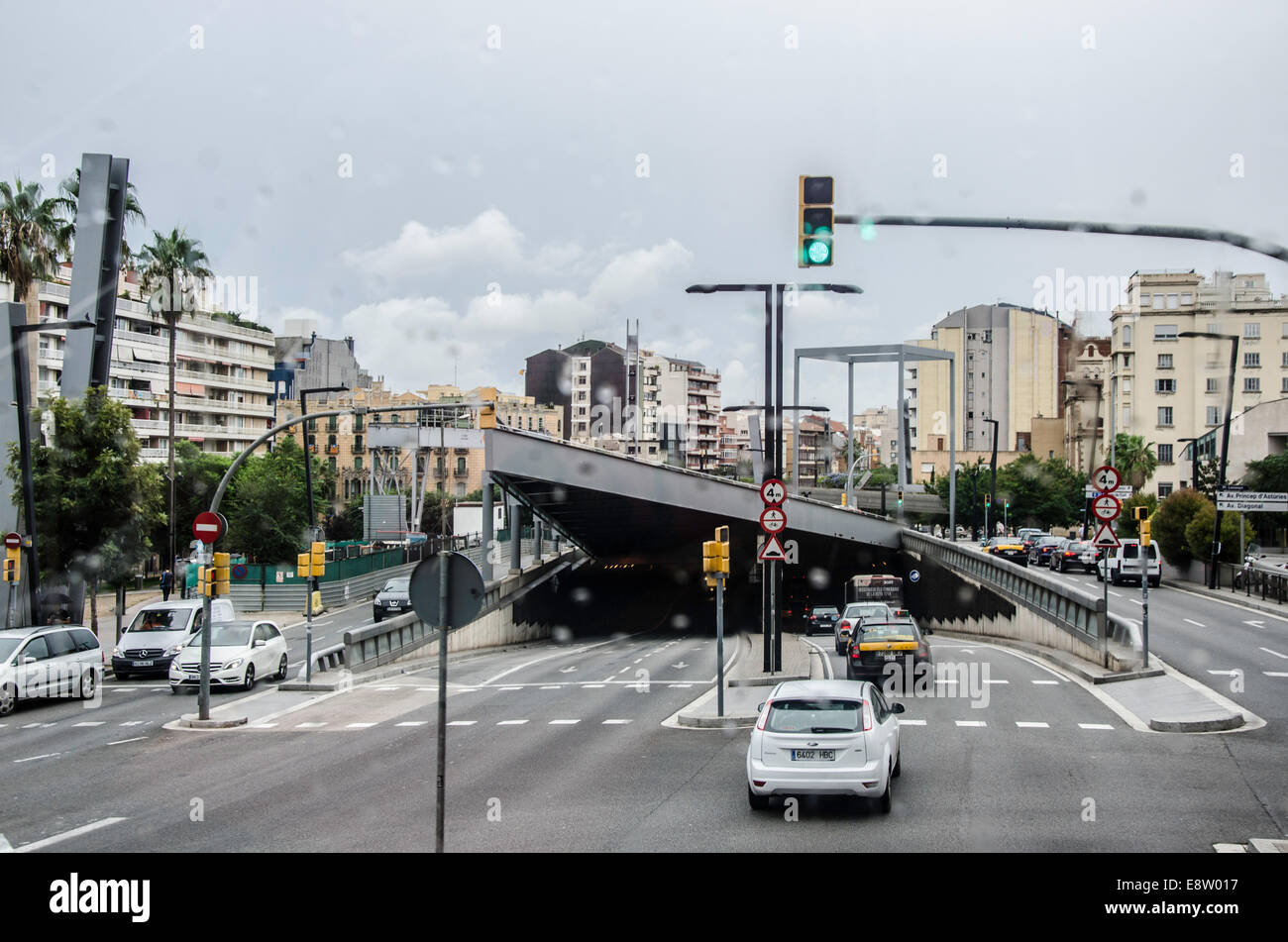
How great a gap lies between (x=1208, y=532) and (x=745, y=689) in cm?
3440

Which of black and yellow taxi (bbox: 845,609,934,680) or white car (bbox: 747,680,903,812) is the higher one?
white car (bbox: 747,680,903,812)

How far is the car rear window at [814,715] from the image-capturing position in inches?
483

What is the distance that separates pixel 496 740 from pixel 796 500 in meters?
32.2

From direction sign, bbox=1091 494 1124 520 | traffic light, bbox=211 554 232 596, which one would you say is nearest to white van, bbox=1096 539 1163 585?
direction sign, bbox=1091 494 1124 520

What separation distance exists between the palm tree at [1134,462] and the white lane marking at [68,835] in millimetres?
88005

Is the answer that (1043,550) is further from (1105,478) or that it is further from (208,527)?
(208,527)

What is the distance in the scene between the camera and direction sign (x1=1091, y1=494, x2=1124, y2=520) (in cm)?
2175

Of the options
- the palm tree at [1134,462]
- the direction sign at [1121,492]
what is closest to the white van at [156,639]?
the direction sign at [1121,492]

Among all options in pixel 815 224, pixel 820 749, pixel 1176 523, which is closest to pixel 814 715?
pixel 820 749

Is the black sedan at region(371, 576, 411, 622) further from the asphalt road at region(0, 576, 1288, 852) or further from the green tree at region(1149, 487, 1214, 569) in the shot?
the green tree at region(1149, 487, 1214, 569)

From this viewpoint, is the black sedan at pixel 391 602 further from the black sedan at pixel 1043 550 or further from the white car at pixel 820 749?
the white car at pixel 820 749

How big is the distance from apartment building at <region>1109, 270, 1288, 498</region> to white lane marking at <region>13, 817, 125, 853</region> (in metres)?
85.6
